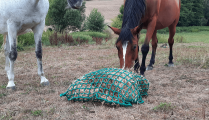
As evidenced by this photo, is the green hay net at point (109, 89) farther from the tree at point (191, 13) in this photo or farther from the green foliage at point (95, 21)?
the tree at point (191, 13)

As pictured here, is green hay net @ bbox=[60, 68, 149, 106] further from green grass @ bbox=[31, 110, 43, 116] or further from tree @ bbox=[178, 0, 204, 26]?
tree @ bbox=[178, 0, 204, 26]

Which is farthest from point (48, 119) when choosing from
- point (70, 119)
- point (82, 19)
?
point (82, 19)

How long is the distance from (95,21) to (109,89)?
23715 mm

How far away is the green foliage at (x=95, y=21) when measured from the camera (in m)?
25.2

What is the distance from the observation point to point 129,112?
2293 mm

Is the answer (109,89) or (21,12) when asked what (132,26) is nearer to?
(109,89)

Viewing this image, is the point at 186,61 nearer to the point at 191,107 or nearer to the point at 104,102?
the point at 191,107

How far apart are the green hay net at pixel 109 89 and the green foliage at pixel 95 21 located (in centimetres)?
2279

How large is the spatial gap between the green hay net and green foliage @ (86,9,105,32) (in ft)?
74.8

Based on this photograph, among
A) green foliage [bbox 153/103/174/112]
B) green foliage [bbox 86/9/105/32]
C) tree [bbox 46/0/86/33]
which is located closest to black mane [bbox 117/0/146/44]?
green foliage [bbox 153/103/174/112]

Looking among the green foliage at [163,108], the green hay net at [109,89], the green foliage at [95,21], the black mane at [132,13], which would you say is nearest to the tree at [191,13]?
the green foliage at [95,21]

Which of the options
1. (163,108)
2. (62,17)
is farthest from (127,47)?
(62,17)

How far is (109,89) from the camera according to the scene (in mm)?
2576

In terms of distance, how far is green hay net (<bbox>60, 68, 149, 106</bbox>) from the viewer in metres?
2.53
